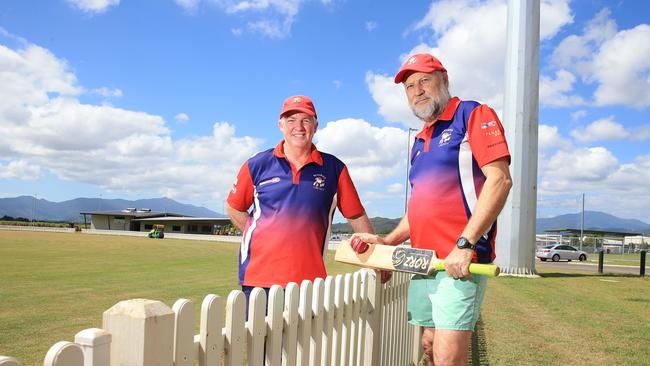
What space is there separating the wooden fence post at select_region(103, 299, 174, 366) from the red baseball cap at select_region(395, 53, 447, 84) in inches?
85.1

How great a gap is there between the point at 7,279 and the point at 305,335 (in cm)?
1441

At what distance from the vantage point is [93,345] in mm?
1466

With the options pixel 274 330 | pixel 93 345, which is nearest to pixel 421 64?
pixel 274 330

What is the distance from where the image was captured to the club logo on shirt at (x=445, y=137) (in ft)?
9.87

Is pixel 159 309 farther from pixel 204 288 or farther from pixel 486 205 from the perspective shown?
pixel 204 288

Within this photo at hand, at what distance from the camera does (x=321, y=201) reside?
3.71 meters

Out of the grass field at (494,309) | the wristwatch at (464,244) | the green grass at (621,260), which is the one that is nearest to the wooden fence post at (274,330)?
the wristwatch at (464,244)

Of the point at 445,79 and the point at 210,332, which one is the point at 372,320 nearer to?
the point at 445,79

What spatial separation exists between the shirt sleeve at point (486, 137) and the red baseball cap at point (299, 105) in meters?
1.28

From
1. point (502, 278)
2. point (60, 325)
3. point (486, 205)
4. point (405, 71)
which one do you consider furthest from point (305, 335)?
point (502, 278)

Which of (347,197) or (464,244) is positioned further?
(347,197)

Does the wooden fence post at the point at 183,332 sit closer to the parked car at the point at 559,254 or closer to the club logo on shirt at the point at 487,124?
the club logo on shirt at the point at 487,124

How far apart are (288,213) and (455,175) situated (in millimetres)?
1229

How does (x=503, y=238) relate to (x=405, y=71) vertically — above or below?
below
